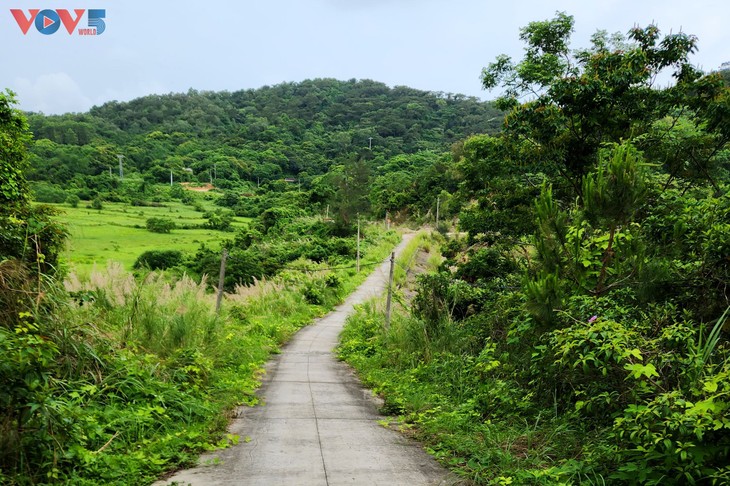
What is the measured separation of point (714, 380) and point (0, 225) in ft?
19.7

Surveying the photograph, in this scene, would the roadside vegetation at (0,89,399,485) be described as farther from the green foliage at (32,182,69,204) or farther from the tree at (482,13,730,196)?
the green foliage at (32,182,69,204)

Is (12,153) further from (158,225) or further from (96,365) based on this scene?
(158,225)

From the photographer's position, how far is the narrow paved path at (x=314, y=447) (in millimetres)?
3918

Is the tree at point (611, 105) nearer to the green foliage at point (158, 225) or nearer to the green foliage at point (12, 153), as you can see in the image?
the green foliage at point (12, 153)

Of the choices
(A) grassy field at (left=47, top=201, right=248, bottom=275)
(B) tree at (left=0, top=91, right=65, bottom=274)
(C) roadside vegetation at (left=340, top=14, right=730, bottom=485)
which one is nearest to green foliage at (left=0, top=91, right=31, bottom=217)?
(B) tree at (left=0, top=91, right=65, bottom=274)

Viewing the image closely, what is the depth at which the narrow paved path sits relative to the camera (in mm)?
3918

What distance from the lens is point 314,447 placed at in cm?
465

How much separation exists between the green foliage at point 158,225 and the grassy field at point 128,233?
0.70 meters

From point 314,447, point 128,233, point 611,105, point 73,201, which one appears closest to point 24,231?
point 314,447

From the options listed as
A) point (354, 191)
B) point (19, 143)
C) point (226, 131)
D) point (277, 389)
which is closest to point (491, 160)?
point (277, 389)

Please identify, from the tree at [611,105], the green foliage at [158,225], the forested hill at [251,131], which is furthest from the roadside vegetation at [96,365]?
the forested hill at [251,131]

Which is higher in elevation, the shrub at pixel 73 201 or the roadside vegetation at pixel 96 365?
the shrub at pixel 73 201

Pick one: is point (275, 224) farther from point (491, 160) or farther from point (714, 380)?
point (714, 380)

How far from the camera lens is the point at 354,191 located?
132 feet
